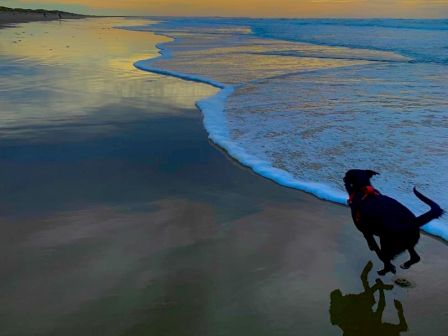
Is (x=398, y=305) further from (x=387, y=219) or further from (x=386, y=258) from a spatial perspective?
(x=387, y=219)

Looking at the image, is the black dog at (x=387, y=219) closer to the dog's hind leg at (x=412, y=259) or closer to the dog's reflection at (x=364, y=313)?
the dog's hind leg at (x=412, y=259)

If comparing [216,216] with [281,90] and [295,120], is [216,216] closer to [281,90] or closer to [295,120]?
[295,120]

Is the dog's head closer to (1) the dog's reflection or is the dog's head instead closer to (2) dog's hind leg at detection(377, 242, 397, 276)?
(2) dog's hind leg at detection(377, 242, 397, 276)

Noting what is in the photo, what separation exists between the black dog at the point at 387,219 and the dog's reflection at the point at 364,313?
0.25m

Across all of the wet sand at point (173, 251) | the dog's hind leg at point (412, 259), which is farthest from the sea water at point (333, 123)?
the dog's hind leg at point (412, 259)

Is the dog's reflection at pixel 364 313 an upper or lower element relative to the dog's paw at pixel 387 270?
lower

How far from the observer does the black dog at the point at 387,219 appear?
3137mm

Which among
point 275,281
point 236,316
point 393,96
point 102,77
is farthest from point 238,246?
point 102,77

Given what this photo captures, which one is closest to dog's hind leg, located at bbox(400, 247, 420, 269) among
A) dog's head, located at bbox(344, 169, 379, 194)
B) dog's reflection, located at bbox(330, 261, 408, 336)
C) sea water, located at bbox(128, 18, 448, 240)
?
dog's reflection, located at bbox(330, 261, 408, 336)

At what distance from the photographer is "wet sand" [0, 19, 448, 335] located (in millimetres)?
2887

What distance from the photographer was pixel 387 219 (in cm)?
317

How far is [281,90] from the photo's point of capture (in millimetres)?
10883

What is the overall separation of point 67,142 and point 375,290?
4.63m

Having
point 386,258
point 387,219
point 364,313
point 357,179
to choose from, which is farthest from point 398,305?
point 357,179
